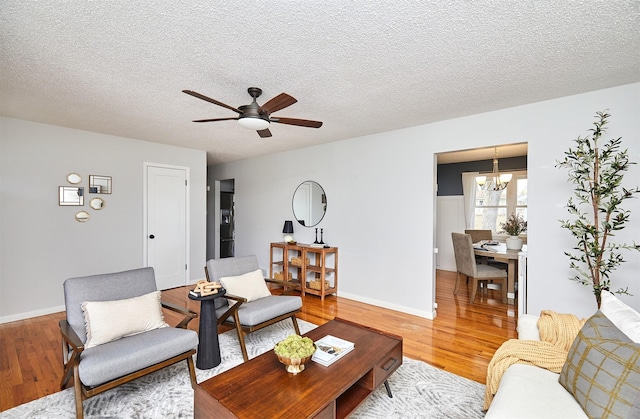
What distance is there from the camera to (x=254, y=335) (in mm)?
3166

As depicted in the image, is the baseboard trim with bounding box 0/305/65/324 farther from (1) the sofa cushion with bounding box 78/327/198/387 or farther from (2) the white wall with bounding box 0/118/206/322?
(1) the sofa cushion with bounding box 78/327/198/387

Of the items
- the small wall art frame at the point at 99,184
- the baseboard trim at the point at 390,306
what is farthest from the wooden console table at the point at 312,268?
the small wall art frame at the point at 99,184

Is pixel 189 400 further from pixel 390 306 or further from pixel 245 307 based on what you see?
pixel 390 306

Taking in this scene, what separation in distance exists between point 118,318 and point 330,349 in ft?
5.11

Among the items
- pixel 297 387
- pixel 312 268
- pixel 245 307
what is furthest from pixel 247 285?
pixel 312 268

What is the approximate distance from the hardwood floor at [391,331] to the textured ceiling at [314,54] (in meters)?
2.46

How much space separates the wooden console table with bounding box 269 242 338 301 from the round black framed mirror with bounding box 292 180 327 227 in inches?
18.2

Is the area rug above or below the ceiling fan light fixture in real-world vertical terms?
below

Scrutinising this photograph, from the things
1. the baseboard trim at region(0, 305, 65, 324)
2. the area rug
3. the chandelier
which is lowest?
the baseboard trim at region(0, 305, 65, 324)

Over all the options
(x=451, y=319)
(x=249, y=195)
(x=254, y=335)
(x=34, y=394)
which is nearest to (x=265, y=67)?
(x=254, y=335)

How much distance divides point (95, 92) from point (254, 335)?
113 inches

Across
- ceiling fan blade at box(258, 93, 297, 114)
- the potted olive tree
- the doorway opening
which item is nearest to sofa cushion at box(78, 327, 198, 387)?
ceiling fan blade at box(258, 93, 297, 114)

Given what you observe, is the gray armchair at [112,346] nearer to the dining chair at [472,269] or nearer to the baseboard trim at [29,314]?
the baseboard trim at [29,314]

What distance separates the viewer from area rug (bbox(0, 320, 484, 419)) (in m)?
1.96
